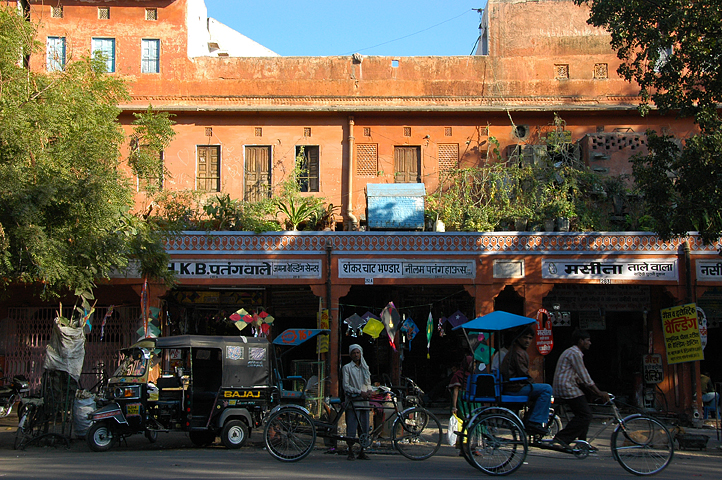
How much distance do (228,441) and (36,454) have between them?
2.88 m

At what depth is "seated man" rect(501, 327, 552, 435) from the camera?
769 centimetres

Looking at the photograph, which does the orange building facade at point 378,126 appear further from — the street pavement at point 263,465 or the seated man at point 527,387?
the seated man at point 527,387

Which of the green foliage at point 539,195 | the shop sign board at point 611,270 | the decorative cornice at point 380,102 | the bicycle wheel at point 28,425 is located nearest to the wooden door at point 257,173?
the decorative cornice at point 380,102

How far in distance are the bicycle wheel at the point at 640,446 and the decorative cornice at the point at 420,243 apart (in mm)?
7608

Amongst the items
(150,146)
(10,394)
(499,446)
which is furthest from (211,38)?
(499,446)

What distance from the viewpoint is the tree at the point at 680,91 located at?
10945 mm

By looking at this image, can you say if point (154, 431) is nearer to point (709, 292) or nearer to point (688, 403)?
point (688, 403)

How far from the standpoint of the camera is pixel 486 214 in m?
15.4

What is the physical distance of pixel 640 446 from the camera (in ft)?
24.3

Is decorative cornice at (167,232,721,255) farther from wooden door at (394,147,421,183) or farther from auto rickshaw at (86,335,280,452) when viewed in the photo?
wooden door at (394,147,421,183)

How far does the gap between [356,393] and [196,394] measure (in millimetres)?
3058

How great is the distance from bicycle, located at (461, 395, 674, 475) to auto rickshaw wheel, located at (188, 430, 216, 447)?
5.03 meters

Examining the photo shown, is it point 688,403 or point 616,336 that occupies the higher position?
point 616,336

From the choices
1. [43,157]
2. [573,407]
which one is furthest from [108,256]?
[573,407]
